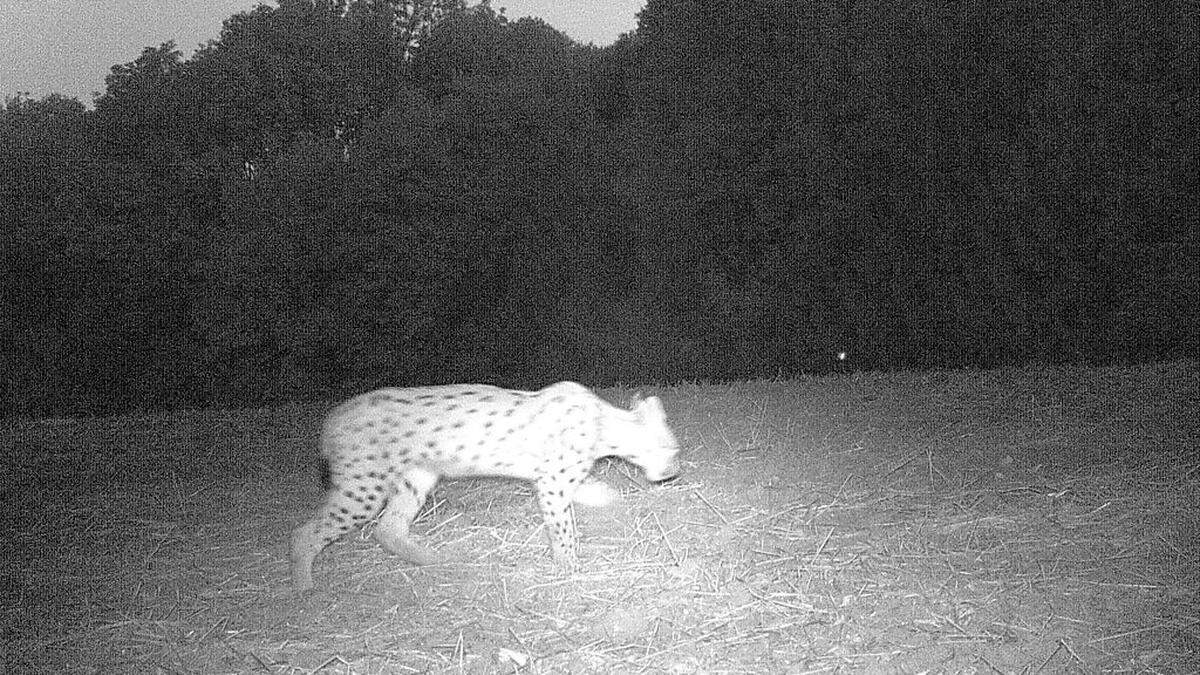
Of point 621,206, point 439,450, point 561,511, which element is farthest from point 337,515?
point 621,206

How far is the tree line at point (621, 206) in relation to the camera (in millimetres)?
14594

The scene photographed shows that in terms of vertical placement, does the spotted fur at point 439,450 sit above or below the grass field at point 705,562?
above

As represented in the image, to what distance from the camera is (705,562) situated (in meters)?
4.53

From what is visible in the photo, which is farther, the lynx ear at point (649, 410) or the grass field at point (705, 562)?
the lynx ear at point (649, 410)

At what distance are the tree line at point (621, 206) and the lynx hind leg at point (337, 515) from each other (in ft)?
35.9

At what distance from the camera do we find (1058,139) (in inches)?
572

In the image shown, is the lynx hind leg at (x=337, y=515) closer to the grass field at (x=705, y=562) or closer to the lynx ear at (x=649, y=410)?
the grass field at (x=705, y=562)

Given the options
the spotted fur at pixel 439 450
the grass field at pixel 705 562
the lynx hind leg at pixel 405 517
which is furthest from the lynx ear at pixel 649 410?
the lynx hind leg at pixel 405 517

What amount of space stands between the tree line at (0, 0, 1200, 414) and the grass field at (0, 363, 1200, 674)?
26.7 ft

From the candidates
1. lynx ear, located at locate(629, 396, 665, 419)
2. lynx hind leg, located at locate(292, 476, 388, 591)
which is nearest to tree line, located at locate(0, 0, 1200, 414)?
lynx ear, located at locate(629, 396, 665, 419)

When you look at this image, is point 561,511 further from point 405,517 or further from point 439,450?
point 405,517

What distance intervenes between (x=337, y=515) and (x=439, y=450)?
541mm

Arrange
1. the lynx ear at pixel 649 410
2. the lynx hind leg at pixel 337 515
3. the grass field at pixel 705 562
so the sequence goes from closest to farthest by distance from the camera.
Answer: the grass field at pixel 705 562 < the lynx hind leg at pixel 337 515 < the lynx ear at pixel 649 410

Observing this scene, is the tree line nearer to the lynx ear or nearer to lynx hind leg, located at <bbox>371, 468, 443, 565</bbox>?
the lynx ear
